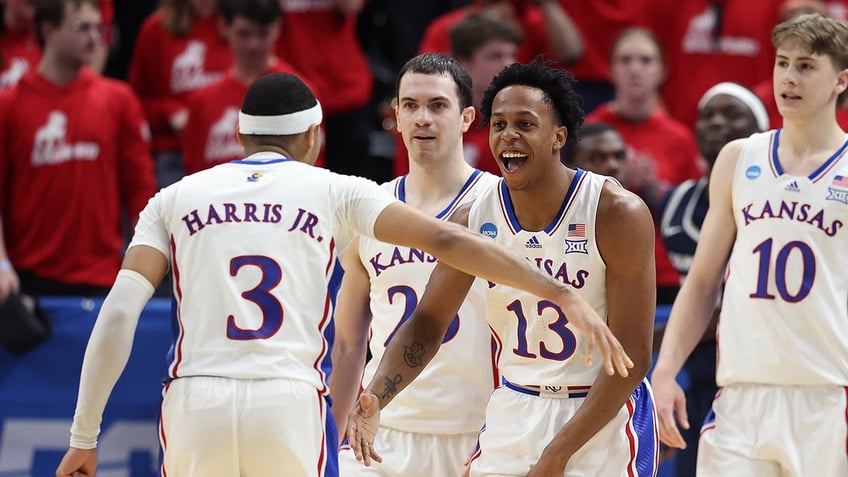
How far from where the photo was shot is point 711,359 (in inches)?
302

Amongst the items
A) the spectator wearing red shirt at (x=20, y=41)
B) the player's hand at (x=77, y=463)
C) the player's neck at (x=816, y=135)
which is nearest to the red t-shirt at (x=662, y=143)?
the player's neck at (x=816, y=135)

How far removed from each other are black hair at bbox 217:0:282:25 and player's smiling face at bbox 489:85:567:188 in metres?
4.32

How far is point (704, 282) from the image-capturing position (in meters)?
6.40

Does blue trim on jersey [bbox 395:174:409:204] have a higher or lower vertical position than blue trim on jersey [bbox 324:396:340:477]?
higher

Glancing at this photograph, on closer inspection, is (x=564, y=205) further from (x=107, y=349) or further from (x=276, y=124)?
(x=107, y=349)

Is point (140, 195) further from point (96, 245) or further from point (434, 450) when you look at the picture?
point (434, 450)

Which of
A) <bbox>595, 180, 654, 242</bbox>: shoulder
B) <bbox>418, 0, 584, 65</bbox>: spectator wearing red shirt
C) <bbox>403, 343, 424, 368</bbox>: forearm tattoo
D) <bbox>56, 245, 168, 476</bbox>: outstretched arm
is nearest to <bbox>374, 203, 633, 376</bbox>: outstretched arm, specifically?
<bbox>595, 180, 654, 242</bbox>: shoulder

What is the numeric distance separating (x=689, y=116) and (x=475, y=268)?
611 cm

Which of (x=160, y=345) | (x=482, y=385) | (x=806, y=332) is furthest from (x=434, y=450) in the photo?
(x=160, y=345)

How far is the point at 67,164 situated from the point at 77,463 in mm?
4094

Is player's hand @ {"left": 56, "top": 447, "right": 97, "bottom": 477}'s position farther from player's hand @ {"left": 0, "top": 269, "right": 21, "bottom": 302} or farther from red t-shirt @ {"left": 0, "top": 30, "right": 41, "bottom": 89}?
red t-shirt @ {"left": 0, "top": 30, "right": 41, "bottom": 89}

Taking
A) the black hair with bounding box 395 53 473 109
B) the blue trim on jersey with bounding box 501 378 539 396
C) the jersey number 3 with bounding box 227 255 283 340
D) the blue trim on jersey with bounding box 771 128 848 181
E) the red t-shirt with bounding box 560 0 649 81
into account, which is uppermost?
the red t-shirt with bounding box 560 0 649 81

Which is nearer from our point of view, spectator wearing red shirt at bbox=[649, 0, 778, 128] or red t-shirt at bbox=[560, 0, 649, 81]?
spectator wearing red shirt at bbox=[649, 0, 778, 128]

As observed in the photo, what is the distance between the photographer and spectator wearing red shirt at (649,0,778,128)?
1048 centimetres
